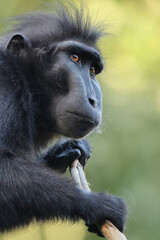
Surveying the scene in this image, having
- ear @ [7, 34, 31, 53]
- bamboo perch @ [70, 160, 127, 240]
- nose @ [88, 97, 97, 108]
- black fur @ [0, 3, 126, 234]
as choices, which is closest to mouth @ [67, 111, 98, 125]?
black fur @ [0, 3, 126, 234]

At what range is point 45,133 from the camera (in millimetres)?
6730

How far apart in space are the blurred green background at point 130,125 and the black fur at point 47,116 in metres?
4.73

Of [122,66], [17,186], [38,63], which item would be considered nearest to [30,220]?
[17,186]

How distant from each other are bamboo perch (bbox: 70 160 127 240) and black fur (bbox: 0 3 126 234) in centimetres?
10

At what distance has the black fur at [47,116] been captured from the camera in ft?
19.0

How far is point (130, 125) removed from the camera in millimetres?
12375

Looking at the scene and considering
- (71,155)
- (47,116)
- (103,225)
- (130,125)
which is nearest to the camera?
(103,225)

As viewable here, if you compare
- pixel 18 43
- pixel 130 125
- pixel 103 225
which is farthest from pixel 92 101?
pixel 130 125

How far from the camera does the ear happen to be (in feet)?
21.4

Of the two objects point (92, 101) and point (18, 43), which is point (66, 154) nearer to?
point (92, 101)

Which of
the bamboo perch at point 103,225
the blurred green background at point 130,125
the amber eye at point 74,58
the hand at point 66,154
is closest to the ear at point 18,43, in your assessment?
the amber eye at point 74,58

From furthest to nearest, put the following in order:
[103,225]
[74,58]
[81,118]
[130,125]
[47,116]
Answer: [130,125] → [74,58] → [47,116] → [81,118] → [103,225]

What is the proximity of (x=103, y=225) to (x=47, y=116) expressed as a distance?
57.6 inches

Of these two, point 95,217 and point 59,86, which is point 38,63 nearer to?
point 59,86
